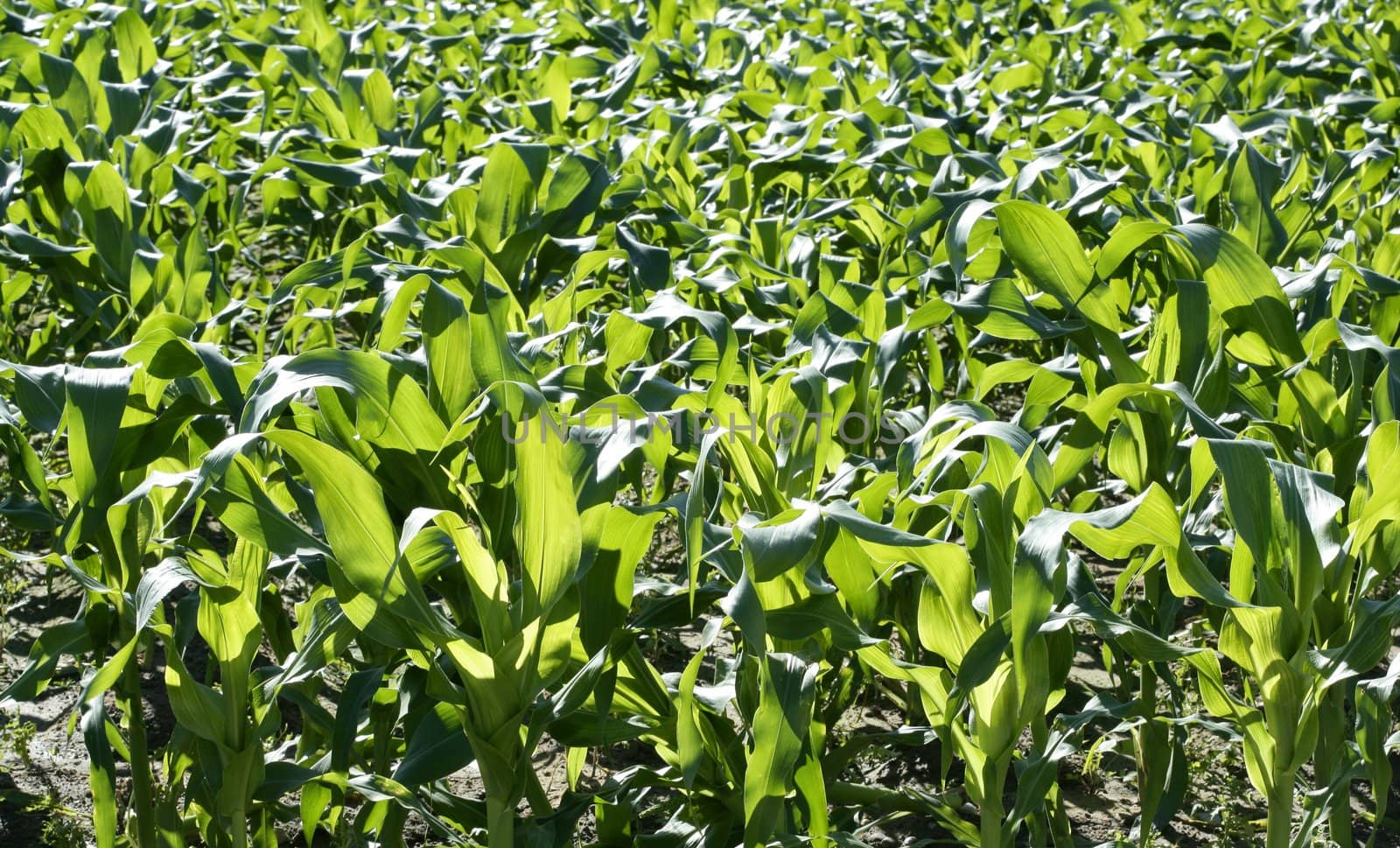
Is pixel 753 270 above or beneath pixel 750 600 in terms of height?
beneath

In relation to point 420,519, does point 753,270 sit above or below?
below

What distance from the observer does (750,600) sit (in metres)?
1.29

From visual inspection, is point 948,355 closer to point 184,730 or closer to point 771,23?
point 184,730

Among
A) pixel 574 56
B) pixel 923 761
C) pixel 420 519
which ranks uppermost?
pixel 420 519

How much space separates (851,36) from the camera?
5.10 meters

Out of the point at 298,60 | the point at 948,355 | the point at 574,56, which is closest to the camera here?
the point at 948,355

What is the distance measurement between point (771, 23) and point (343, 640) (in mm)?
4522

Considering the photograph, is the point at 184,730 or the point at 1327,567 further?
the point at 184,730

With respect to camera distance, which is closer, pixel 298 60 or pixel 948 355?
pixel 948 355

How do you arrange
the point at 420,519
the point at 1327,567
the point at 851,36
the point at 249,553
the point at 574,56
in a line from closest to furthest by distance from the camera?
the point at 420,519 → the point at 1327,567 → the point at 249,553 → the point at 574,56 → the point at 851,36

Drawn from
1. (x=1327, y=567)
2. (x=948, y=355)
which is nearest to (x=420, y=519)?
(x=1327, y=567)

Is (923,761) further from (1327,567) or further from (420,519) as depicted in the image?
(420,519)

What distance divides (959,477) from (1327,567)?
499mm

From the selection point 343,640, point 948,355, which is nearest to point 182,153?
point 948,355
